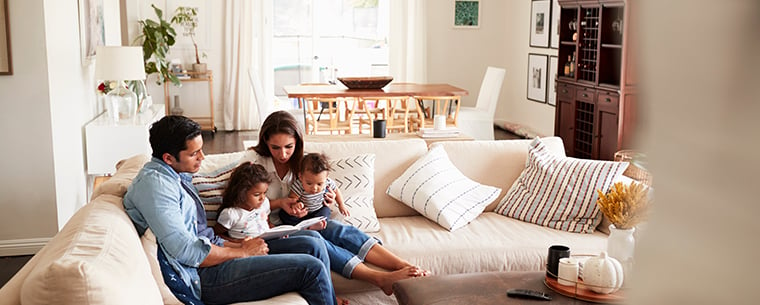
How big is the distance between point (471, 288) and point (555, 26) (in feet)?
20.2

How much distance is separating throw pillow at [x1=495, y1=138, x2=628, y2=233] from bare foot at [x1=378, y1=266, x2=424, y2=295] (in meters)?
0.87

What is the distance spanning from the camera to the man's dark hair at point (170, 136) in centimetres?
280

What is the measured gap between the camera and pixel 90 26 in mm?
5477

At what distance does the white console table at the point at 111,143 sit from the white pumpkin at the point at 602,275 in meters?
3.36

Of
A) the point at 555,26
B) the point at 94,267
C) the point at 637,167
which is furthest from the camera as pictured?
the point at 555,26

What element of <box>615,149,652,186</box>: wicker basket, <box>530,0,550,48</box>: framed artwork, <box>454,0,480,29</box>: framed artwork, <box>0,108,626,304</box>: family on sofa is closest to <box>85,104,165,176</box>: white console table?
<box>0,108,626,304</box>: family on sofa

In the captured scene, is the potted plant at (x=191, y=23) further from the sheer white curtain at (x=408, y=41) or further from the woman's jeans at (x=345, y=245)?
the woman's jeans at (x=345, y=245)

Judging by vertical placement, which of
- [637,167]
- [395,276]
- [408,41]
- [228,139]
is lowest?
[228,139]

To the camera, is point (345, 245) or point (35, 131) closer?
point (345, 245)

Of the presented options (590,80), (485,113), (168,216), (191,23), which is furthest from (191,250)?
(191,23)

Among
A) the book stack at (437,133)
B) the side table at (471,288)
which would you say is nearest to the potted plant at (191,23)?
the book stack at (437,133)

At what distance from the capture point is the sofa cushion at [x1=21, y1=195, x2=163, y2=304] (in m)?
1.81

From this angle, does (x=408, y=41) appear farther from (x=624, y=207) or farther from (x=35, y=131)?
(x=624, y=207)

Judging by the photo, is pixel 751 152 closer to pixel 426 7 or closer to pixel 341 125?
pixel 341 125
